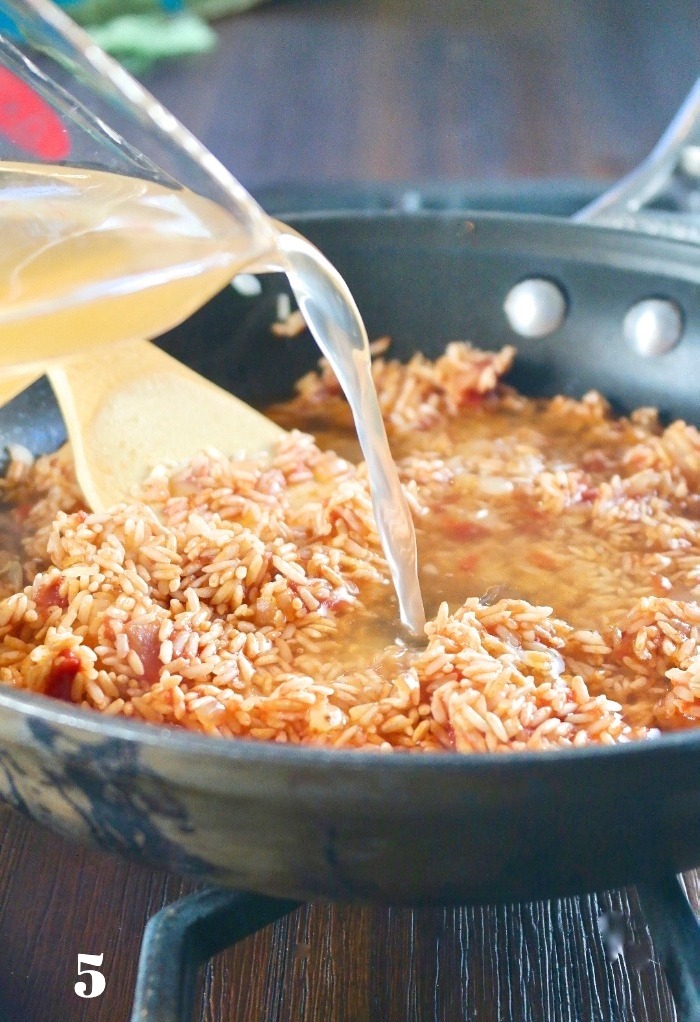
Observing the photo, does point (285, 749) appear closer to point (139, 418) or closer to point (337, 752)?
point (337, 752)

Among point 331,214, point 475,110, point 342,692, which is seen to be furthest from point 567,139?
point 342,692

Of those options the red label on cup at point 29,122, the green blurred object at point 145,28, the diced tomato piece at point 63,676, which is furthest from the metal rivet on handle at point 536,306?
the green blurred object at point 145,28

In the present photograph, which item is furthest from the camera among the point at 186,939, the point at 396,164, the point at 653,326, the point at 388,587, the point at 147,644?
the point at 396,164

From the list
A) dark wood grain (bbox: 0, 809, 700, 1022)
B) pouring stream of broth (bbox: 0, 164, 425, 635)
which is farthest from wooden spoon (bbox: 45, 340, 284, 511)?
dark wood grain (bbox: 0, 809, 700, 1022)

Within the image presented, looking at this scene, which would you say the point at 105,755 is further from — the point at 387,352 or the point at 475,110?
the point at 475,110

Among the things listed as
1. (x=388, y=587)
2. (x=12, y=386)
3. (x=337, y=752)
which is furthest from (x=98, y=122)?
(x=337, y=752)

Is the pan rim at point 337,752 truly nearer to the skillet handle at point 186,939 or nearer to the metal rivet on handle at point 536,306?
the skillet handle at point 186,939
